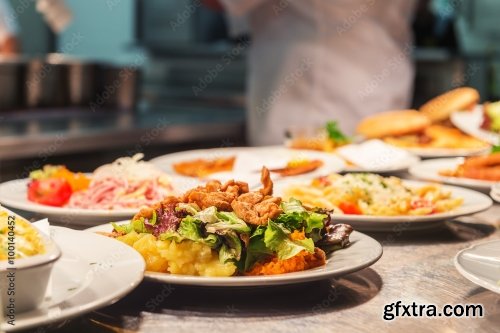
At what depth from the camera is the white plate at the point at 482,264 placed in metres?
1.24

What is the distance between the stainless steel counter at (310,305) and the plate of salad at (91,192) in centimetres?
48

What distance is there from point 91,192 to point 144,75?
5818mm

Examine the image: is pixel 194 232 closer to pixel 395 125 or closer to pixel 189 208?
pixel 189 208

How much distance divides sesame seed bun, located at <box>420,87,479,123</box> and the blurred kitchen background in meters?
1.69

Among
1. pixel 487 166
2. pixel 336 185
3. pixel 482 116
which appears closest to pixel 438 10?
pixel 482 116

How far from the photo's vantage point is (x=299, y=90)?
4.59 metres

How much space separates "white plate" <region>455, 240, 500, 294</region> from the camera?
1.24m

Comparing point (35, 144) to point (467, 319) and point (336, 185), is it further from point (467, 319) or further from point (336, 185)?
point (467, 319)

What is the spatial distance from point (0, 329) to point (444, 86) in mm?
5782

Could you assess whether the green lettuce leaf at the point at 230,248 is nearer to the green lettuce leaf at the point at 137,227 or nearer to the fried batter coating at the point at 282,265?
the fried batter coating at the point at 282,265
